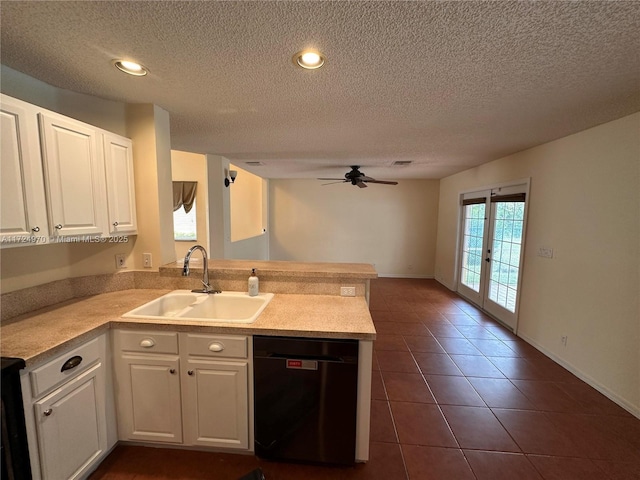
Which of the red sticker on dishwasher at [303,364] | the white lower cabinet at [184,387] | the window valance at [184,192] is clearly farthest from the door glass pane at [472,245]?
the window valance at [184,192]

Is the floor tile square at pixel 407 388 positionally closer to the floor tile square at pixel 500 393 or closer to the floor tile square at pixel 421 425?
the floor tile square at pixel 421 425

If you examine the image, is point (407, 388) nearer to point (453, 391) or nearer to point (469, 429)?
point (453, 391)

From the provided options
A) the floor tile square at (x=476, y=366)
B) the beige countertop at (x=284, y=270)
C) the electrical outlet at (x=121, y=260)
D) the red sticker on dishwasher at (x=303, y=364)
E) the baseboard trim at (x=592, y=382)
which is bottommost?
the floor tile square at (x=476, y=366)

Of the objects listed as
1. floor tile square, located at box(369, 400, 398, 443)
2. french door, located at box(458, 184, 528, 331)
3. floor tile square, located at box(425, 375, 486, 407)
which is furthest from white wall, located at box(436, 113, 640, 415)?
floor tile square, located at box(369, 400, 398, 443)

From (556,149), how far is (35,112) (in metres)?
4.36

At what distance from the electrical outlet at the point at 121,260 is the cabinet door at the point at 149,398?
86 centimetres

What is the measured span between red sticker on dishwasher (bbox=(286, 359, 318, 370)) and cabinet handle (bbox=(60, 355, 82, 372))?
3.64ft

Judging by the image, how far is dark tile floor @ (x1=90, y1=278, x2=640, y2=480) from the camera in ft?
5.33

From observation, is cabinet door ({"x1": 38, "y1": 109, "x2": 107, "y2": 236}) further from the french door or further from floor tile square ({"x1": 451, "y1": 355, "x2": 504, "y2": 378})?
the french door

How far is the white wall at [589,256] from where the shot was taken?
2.15 m

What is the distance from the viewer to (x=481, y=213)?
454cm

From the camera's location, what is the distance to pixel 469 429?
1.96 meters

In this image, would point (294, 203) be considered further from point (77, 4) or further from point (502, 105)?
point (77, 4)

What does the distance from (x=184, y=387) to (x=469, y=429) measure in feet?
6.63
